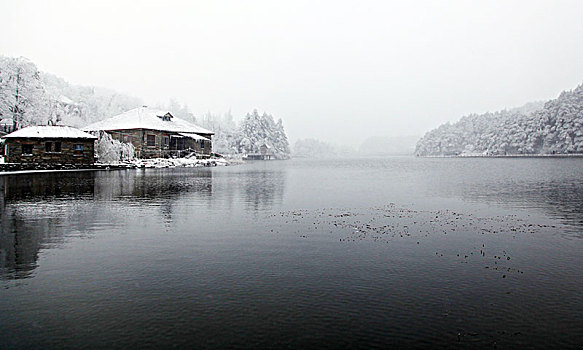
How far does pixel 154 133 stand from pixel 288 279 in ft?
228

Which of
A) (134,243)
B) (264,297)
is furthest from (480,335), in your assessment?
(134,243)

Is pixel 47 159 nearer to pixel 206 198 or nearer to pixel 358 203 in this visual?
pixel 206 198

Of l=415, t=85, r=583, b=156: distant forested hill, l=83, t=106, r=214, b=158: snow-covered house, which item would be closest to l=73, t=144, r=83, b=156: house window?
l=83, t=106, r=214, b=158: snow-covered house

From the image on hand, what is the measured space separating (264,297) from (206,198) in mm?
17531

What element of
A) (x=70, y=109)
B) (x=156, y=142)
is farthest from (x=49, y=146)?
(x=70, y=109)

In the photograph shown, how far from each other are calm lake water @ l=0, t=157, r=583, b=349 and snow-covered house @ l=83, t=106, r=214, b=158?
54.6m

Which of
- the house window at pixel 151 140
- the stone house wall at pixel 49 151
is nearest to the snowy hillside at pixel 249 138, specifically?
the house window at pixel 151 140

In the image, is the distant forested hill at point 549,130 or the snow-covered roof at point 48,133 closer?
the snow-covered roof at point 48,133

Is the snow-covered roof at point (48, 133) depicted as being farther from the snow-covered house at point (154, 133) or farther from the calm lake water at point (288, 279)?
the calm lake water at point (288, 279)

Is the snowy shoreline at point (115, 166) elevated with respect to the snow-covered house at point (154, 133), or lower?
lower

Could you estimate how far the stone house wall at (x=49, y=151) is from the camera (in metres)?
51.5

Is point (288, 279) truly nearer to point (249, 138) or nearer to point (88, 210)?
point (88, 210)

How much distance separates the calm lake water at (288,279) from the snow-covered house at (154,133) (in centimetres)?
5457

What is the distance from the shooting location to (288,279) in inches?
390
